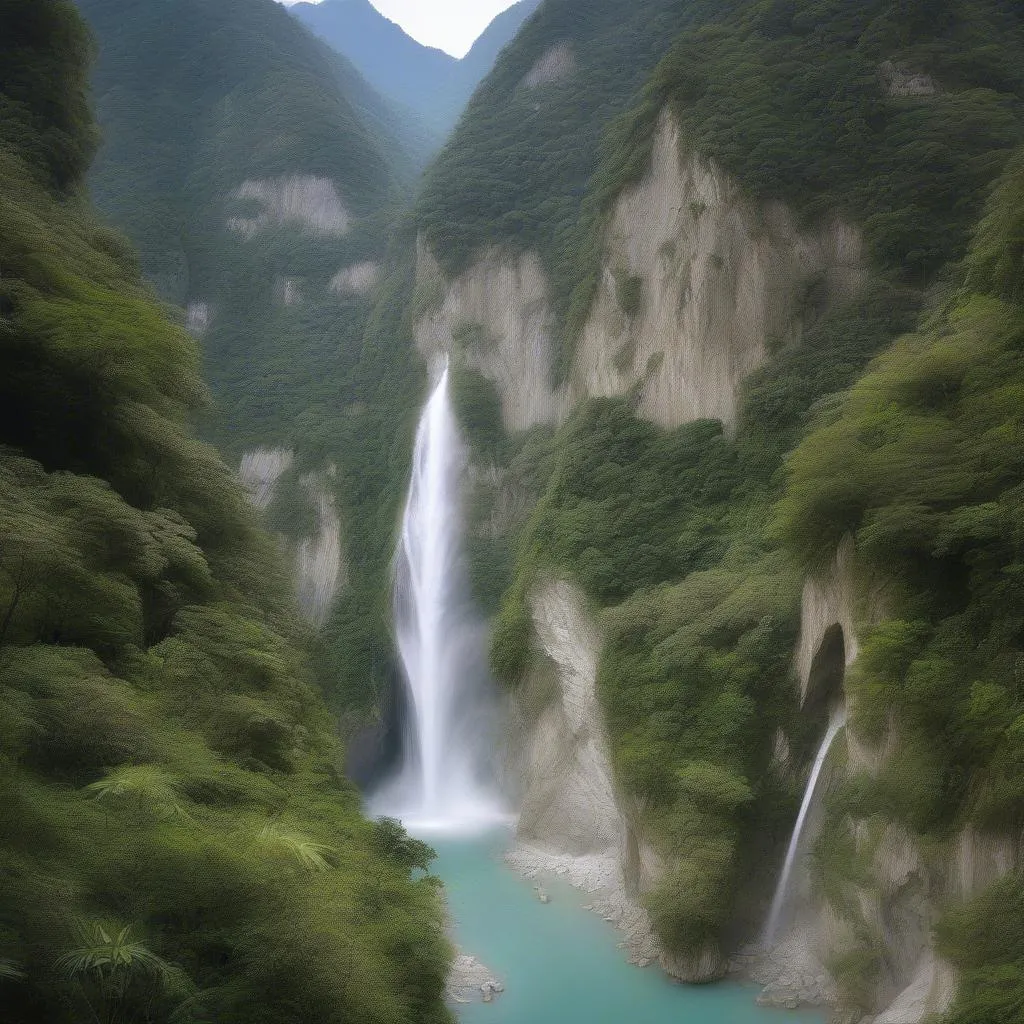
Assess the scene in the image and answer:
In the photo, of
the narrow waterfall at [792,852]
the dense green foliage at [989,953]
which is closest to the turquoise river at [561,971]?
the narrow waterfall at [792,852]

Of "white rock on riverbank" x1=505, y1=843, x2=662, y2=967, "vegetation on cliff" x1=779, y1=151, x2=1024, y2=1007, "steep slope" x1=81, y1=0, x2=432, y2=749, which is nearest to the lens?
"vegetation on cliff" x1=779, y1=151, x2=1024, y2=1007

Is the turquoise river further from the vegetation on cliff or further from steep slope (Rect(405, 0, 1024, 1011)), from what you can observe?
the vegetation on cliff

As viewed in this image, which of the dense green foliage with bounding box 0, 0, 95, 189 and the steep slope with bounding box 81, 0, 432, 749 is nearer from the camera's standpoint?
the dense green foliage with bounding box 0, 0, 95, 189

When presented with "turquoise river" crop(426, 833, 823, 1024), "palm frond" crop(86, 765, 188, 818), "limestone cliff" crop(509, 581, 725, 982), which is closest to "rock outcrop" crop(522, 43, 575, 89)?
"limestone cliff" crop(509, 581, 725, 982)

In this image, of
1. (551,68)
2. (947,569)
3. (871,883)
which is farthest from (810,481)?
(551,68)

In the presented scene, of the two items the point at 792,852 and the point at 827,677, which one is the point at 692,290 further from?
the point at 792,852

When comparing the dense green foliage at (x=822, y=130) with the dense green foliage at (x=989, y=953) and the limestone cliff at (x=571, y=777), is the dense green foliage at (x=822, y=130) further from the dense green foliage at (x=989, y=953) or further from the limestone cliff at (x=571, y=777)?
the dense green foliage at (x=989, y=953)
